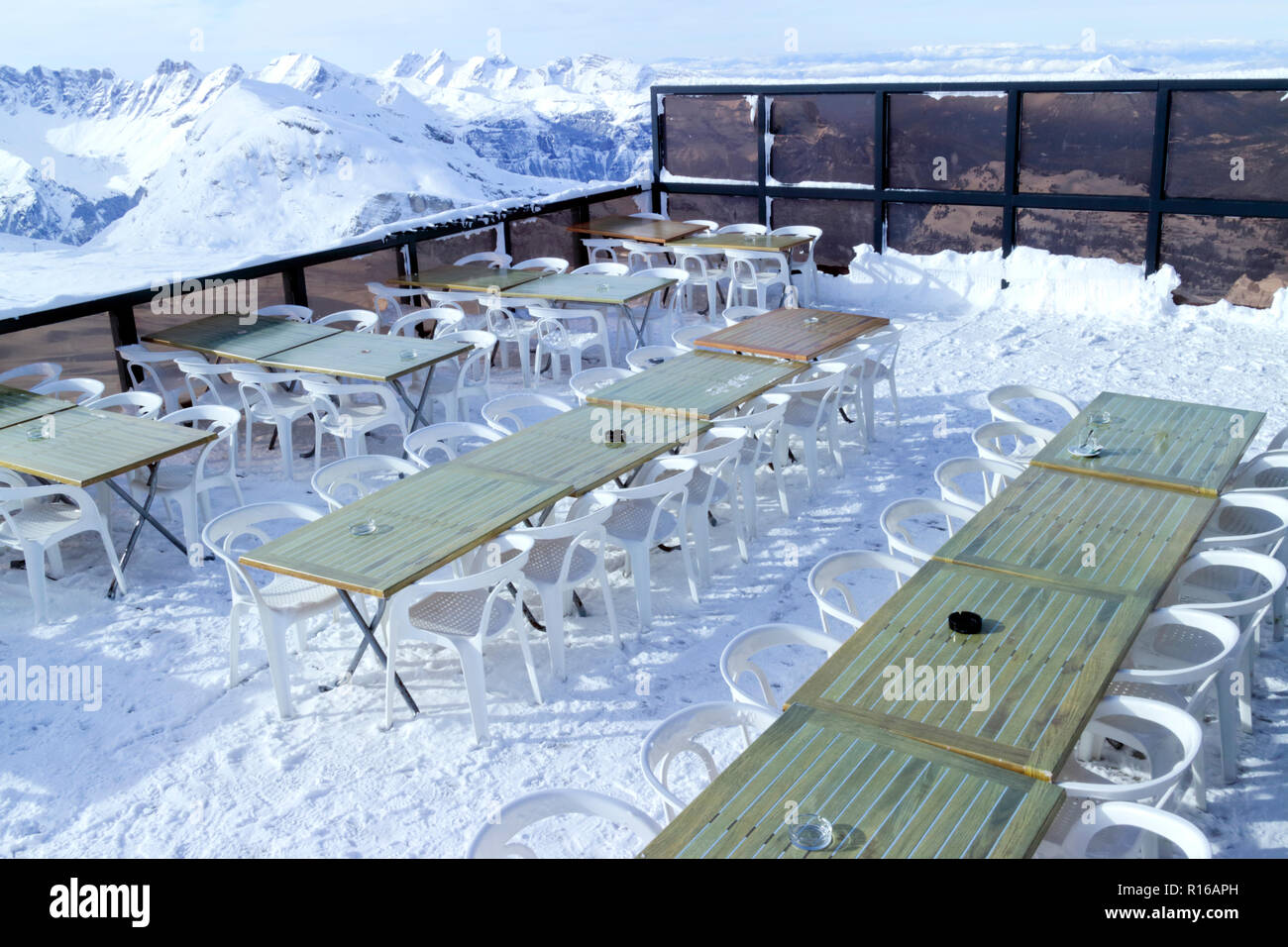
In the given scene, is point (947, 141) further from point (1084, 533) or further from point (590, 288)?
point (1084, 533)

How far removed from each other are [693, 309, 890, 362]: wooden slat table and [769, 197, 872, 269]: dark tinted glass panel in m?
4.28

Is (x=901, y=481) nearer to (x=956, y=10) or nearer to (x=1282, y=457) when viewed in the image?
(x=1282, y=457)

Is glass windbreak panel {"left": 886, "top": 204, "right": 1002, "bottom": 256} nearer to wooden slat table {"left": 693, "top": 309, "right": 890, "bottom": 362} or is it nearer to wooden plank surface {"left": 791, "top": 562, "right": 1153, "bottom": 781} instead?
wooden slat table {"left": 693, "top": 309, "right": 890, "bottom": 362}

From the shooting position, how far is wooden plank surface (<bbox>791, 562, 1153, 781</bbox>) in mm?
3307

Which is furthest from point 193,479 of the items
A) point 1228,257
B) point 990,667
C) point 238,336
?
point 1228,257

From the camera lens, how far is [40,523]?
6078mm

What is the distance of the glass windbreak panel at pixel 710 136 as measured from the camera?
13203 mm

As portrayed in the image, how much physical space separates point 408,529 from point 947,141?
357 inches

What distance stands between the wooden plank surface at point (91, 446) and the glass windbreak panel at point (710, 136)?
8441 mm

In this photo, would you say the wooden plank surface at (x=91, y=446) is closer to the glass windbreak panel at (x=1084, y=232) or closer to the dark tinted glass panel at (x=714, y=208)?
the dark tinted glass panel at (x=714, y=208)

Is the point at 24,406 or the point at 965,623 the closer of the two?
the point at 965,623

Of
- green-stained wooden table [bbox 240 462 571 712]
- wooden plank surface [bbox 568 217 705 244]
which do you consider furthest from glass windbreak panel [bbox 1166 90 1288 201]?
green-stained wooden table [bbox 240 462 571 712]
